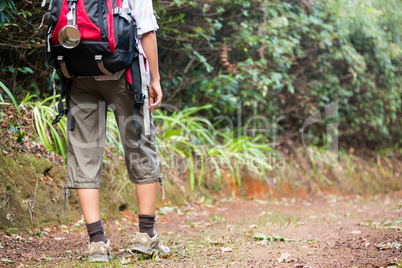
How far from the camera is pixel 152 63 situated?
2240mm

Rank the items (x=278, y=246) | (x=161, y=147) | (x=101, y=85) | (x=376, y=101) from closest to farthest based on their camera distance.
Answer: (x=101, y=85), (x=278, y=246), (x=161, y=147), (x=376, y=101)

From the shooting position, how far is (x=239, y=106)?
5762 millimetres

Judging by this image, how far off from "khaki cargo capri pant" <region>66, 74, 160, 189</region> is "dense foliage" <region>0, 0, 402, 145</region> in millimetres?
1293

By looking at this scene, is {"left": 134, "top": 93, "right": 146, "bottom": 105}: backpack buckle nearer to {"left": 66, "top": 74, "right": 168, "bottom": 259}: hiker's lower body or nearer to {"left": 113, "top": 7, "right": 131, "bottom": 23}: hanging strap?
{"left": 66, "top": 74, "right": 168, "bottom": 259}: hiker's lower body

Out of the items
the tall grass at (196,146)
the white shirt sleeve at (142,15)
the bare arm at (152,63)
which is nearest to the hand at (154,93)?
the bare arm at (152,63)

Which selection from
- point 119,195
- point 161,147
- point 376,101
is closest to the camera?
point 119,195

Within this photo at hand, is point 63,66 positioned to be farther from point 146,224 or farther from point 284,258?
point 284,258

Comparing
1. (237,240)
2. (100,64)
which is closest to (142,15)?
(100,64)

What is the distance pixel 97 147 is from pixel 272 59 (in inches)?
150

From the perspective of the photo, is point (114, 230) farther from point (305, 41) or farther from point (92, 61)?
point (305, 41)

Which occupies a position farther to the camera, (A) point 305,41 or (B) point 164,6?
(A) point 305,41

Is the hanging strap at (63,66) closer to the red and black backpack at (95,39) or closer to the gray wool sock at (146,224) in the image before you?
the red and black backpack at (95,39)

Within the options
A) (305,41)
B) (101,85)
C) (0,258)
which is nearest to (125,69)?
(101,85)

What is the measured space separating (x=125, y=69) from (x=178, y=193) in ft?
8.15
